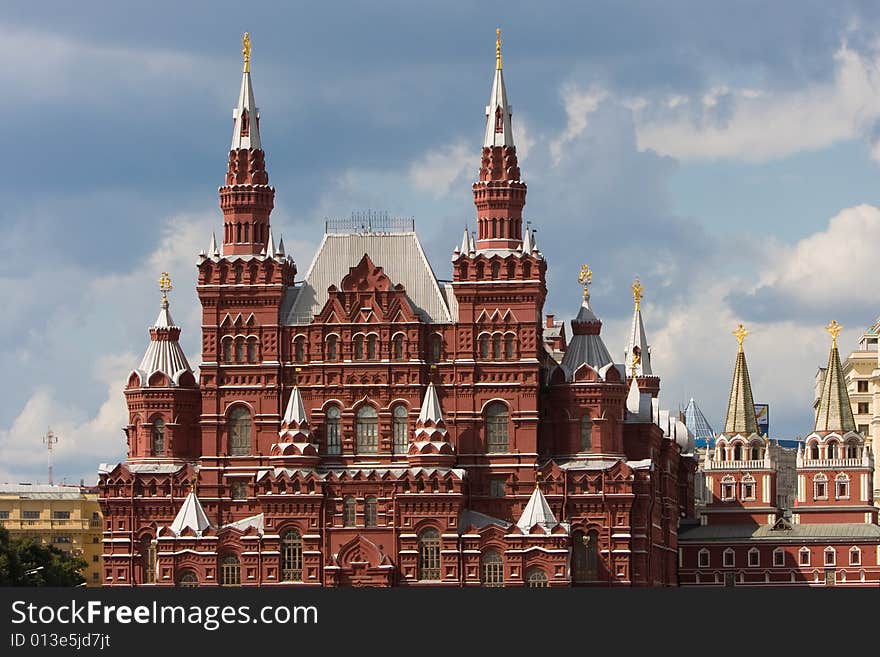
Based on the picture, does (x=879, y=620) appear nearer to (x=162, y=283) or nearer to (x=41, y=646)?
(x=41, y=646)

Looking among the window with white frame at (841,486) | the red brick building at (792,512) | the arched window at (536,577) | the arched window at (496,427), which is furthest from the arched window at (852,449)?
the arched window at (536,577)

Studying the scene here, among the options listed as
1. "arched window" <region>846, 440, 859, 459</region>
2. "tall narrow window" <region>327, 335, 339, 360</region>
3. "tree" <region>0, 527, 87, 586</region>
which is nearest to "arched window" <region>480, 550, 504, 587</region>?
"tall narrow window" <region>327, 335, 339, 360</region>

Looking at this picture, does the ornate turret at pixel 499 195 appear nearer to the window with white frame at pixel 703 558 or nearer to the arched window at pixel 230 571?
the arched window at pixel 230 571

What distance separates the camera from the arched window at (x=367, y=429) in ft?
470

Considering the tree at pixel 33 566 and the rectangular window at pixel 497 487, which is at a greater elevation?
the rectangular window at pixel 497 487

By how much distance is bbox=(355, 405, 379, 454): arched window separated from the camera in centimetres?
14312

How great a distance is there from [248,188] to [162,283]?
9537 millimetres

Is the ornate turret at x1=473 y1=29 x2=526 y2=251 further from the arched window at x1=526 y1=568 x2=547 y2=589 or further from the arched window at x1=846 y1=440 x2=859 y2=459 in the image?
the arched window at x1=846 y1=440 x2=859 y2=459

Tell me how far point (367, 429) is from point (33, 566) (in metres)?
33.0

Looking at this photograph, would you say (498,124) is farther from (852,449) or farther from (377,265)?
(852,449)

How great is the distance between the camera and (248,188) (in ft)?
479

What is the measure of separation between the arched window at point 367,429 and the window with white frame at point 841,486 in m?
46.6

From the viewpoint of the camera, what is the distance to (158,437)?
147500 mm

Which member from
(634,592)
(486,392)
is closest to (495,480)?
(486,392)
